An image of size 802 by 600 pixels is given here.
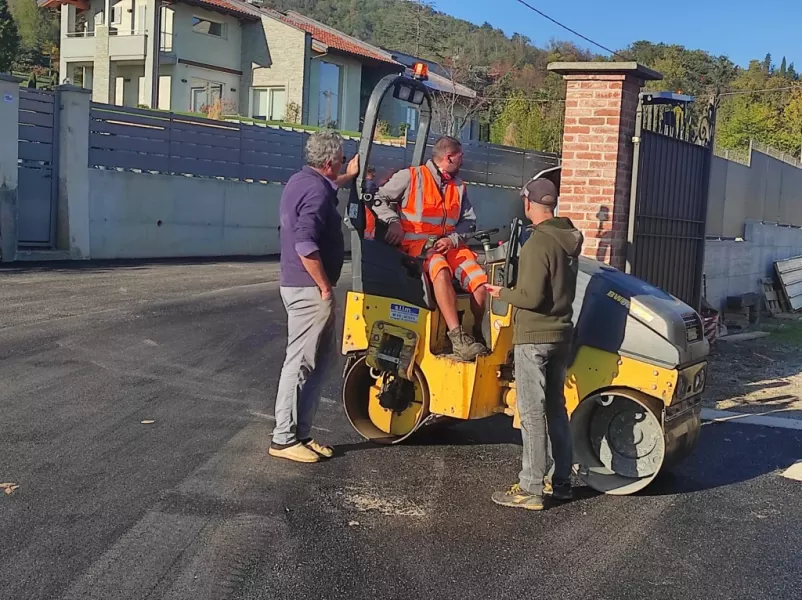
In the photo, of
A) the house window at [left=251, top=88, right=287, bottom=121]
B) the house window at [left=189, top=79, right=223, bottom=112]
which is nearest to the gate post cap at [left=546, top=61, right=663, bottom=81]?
the house window at [left=189, top=79, right=223, bottom=112]

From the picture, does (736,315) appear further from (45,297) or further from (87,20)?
(87,20)

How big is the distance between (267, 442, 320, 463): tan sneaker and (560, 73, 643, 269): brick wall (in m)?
4.09

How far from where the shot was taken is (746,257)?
1505cm

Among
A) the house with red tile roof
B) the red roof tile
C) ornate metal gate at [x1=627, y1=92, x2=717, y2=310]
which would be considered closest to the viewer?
ornate metal gate at [x1=627, y1=92, x2=717, y2=310]

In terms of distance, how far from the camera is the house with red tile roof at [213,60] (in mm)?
38156

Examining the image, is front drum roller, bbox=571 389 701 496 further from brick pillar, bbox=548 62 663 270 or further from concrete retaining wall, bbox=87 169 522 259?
concrete retaining wall, bbox=87 169 522 259

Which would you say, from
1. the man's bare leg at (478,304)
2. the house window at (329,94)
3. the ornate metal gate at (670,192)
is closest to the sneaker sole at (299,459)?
the man's bare leg at (478,304)

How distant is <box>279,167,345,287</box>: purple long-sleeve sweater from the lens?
548cm

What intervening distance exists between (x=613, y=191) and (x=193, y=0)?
1290 inches

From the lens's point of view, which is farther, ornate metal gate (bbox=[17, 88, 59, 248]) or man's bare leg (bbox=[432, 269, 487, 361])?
ornate metal gate (bbox=[17, 88, 59, 248])

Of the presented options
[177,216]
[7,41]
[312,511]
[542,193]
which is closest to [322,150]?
[542,193]

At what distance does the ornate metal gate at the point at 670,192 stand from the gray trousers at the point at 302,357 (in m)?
4.25

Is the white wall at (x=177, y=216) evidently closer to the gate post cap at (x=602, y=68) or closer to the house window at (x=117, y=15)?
the gate post cap at (x=602, y=68)

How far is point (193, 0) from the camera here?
37625 millimetres
